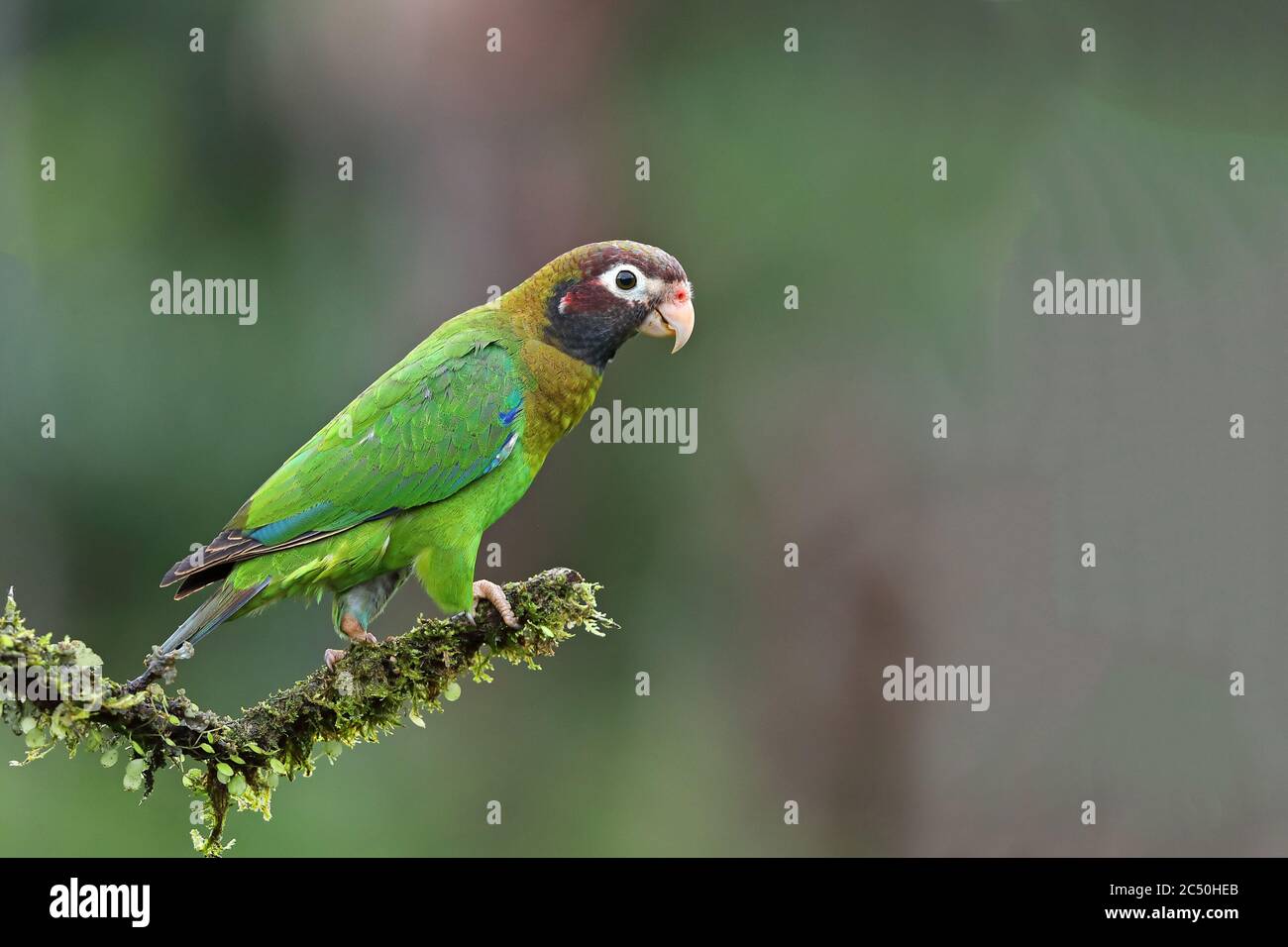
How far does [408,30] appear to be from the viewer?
37.7 feet

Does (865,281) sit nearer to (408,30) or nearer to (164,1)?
(408,30)

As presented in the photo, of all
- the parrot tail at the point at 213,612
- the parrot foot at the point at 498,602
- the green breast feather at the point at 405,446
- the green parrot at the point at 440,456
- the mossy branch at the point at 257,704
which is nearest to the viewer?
the mossy branch at the point at 257,704

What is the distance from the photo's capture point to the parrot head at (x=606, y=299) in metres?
5.81

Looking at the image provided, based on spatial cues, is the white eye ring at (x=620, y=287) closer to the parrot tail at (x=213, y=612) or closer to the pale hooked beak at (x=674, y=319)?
the pale hooked beak at (x=674, y=319)

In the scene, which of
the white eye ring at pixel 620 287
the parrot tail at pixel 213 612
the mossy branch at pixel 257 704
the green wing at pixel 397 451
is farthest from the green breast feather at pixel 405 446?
the mossy branch at pixel 257 704

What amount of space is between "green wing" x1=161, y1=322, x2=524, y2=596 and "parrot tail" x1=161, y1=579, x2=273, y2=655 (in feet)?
0.31

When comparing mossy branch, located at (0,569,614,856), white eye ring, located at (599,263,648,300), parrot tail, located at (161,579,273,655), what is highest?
white eye ring, located at (599,263,648,300)

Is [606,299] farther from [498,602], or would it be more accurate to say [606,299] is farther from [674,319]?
[498,602]

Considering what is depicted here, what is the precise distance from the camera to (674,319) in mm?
5883

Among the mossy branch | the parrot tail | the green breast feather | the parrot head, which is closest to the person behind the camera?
the mossy branch

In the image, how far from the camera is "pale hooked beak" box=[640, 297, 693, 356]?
587 cm

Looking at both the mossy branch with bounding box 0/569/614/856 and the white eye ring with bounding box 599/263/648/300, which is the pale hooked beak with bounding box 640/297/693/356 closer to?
the white eye ring with bounding box 599/263/648/300

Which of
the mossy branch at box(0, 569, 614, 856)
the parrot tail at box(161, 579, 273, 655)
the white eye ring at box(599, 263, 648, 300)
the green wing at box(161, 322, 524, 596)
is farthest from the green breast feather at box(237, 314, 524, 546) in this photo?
the mossy branch at box(0, 569, 614, 856)

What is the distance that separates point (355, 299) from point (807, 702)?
17.4 feet
